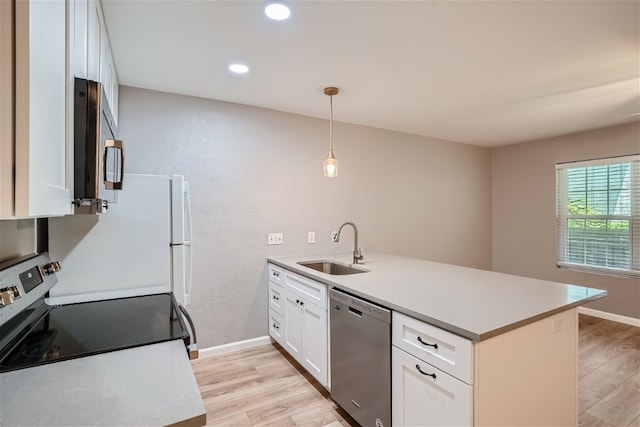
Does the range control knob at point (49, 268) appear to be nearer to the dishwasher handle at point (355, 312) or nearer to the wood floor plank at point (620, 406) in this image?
the dishwasher handle at point (355, 312)

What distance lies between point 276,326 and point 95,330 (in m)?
1.86

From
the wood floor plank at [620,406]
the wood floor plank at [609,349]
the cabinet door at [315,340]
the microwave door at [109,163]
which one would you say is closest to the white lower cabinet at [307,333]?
the cabinet door at [315,340]

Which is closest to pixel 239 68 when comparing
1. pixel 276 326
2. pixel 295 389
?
pixel 276 326

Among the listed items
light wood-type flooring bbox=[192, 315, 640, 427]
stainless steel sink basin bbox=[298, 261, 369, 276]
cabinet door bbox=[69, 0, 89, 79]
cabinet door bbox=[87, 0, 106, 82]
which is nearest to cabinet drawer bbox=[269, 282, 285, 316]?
stainless steel sink basin bbox=[298, 261, 369, 276]

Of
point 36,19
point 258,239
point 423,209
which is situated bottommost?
point 258,239

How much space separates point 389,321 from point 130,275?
5.10 feet

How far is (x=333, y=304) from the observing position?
2.11 meters

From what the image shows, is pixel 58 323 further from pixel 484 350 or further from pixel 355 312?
pixel 484 350

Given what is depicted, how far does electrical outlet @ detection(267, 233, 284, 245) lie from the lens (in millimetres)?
3174

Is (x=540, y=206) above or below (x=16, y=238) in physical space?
above

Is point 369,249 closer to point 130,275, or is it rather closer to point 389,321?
point 389,321

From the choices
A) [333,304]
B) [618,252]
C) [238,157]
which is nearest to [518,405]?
[333,304]

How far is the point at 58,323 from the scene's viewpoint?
A: 4.52ft

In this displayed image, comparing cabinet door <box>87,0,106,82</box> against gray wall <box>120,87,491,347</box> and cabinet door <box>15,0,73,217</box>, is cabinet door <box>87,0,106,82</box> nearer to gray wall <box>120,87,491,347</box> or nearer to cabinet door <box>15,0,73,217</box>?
cabinet door <box>15,0,73,217</box>
